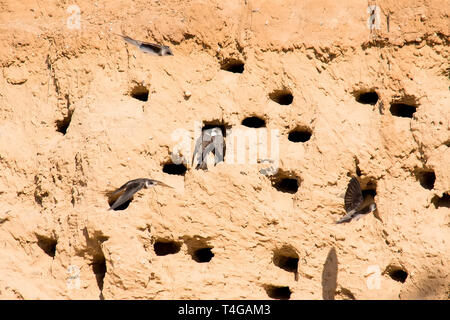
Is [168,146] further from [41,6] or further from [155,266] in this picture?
[41,6]

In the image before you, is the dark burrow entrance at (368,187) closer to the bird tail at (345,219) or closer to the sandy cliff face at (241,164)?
the sandy cliff face at (241,164)

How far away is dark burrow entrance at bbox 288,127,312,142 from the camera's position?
204 inches

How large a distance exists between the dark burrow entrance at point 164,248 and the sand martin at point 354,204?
95cm

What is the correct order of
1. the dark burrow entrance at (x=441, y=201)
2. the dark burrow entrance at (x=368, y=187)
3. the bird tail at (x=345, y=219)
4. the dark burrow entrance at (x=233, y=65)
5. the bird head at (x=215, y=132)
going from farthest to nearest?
the dark burrow entrance at (x=233, y=65) < the bird head at (x=215, y=132) < the dark burrow entrance at (x=368, y=187) < the dark burrow entrance at (x=441, y=201) < the bird tail at (x=345, y=219)

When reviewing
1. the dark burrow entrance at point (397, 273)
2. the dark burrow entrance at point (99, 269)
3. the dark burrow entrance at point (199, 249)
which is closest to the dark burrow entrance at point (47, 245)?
the dark burrow entrance at point (99, 269)

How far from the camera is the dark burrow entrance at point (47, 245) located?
17.4ft

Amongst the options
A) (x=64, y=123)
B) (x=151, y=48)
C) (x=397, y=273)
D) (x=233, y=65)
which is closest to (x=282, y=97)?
(x=233, y=65)

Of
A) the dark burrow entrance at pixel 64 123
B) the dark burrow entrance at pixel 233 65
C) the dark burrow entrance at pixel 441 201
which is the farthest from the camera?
the dark burrow entrance at pixel 64 123

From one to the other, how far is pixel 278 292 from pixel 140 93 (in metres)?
1.36

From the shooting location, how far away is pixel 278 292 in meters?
5.07

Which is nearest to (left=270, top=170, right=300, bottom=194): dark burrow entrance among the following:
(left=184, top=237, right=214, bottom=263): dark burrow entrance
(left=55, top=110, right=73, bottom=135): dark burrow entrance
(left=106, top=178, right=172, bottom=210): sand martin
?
(left=184, top=237, right=214, bottom=263): dark burrow entrance

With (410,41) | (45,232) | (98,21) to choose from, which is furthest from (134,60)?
(410,41)

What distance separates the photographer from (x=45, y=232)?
5258 mm

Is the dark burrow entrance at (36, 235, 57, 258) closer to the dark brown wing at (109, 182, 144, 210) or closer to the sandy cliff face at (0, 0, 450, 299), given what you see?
the sandy cliff face at (0, 0, 450, 299)
